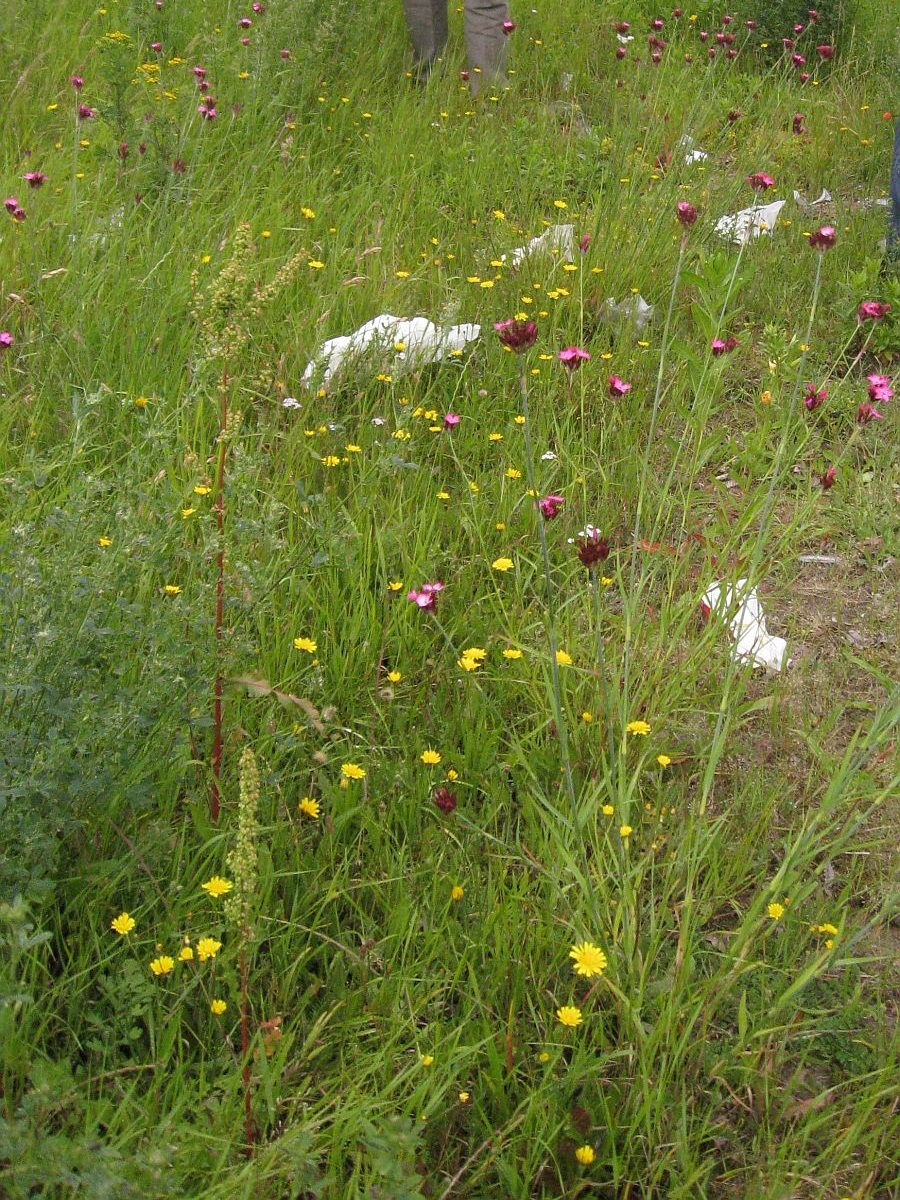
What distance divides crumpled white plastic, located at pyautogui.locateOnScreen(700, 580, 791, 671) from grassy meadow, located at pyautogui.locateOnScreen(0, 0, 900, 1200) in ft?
0.13

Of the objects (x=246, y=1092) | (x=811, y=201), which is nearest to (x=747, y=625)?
(x=246, y=1092)

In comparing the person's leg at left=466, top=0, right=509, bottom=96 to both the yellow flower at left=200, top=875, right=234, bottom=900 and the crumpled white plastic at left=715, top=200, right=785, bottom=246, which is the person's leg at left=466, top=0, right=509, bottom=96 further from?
the yellow flower at left=200, top=875, right=234, bottom=900

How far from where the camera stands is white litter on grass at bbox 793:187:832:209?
182 inches

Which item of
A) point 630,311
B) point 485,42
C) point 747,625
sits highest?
point 485,42

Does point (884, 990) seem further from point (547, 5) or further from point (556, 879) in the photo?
point (547, 5)

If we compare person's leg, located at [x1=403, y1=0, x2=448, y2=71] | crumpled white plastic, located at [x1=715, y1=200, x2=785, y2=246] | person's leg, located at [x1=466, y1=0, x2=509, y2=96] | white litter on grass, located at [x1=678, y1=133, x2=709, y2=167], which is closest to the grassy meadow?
crumpled white plastic, located at [x1=715, y1=200, x2=785, y2=246]

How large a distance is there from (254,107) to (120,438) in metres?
2.17

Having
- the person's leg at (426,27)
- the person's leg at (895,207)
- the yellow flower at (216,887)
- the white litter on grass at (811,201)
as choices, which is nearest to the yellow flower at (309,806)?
the yellow flower at (216,887)

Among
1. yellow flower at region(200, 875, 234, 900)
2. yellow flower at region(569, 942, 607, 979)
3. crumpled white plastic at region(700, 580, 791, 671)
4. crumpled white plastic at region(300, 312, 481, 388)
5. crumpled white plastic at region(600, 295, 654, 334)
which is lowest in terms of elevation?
crumpled white plastic at region(700, 580, 791, 671)

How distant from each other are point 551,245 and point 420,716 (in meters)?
2.14

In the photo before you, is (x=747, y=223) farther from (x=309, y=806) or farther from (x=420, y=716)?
(x=309, y=806)

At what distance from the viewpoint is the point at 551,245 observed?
3688 millimetres

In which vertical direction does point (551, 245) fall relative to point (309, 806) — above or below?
above

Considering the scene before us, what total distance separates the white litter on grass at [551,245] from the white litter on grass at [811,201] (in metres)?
1.36
